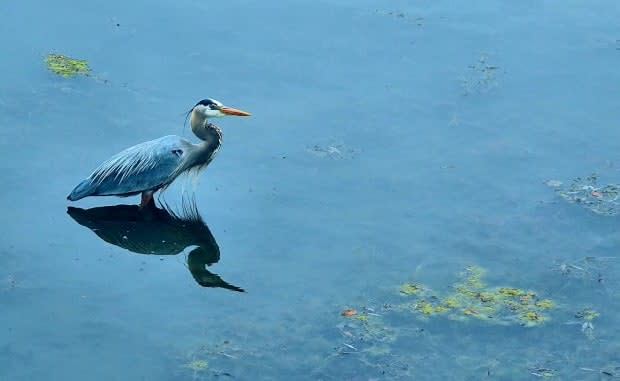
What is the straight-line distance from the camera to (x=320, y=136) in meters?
13.9

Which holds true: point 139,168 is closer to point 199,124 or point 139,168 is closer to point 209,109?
point 199,124

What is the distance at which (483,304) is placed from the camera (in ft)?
36.4

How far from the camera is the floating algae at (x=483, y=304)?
35.9ft

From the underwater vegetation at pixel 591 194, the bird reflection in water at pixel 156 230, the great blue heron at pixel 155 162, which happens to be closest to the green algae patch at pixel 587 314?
the underwater vegetation at pixel 591 194

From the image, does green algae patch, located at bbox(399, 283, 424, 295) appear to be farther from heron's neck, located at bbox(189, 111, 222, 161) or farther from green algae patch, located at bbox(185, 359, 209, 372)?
heron's neck, located at bbox(189, 111, 222, 161)

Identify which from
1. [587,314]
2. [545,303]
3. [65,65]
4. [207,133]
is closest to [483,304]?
[545,303]

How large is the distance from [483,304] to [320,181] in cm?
273

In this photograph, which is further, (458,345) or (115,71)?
(115,71)

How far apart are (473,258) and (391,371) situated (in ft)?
6.96

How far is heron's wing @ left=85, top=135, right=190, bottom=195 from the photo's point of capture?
1216 cm

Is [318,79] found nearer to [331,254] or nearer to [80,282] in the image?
[331,254]

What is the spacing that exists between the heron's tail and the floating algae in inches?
132

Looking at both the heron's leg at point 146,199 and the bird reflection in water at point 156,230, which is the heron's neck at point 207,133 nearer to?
the bird reflection in water at point 156,230

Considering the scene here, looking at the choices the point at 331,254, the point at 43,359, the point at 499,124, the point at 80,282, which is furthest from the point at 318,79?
Answer: the point at 43,359
